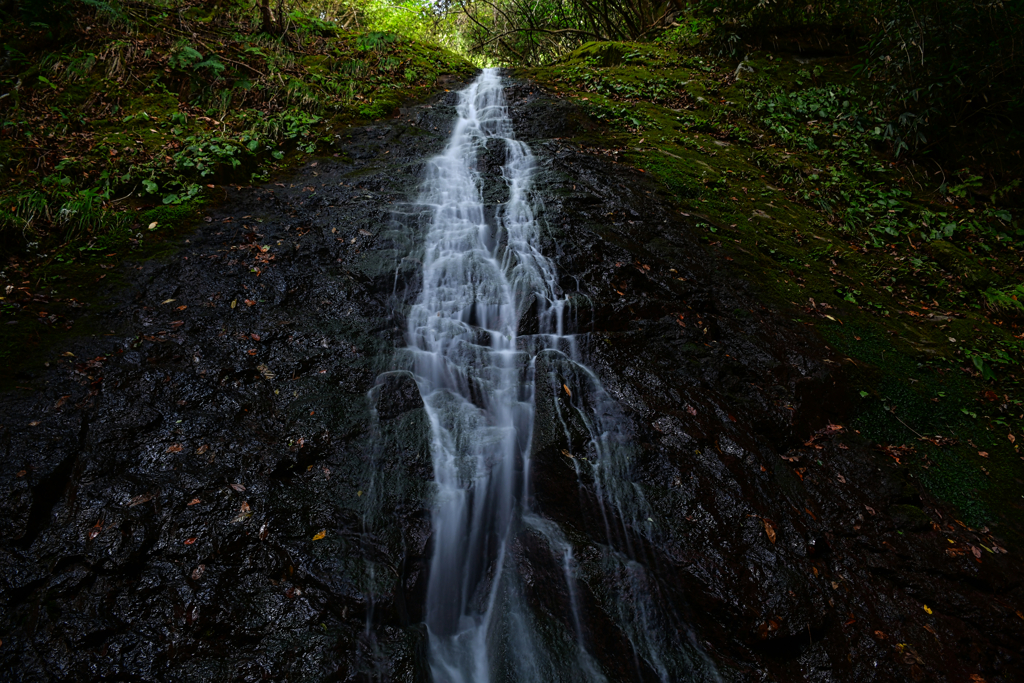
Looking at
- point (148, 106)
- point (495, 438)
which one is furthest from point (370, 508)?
point (148, 106)

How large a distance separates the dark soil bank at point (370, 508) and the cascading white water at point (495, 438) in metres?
0.14

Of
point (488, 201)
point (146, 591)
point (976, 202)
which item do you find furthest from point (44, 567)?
point (976, 202)

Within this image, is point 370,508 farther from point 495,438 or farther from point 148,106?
point 148,106

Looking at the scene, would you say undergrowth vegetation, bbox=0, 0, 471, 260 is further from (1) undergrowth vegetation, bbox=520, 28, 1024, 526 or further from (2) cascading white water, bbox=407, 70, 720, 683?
(1) undergrowth vegetation, bbox=520, 28, 1024, 526

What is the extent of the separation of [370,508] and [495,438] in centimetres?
122

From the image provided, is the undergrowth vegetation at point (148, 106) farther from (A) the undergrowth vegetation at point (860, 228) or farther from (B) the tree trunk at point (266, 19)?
(A) the undergrowth vegetation at point (860, 228)

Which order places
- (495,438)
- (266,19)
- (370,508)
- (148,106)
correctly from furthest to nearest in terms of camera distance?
1. (266,19)
2. (148,106)
3. (495,438)
4. (370,508)

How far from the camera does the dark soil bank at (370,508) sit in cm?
270

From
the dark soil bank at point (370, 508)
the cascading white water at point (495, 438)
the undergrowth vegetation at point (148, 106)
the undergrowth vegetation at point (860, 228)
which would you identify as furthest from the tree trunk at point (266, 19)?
the dark soil bank at point (370, 508)

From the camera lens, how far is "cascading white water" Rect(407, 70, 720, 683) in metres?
3.21

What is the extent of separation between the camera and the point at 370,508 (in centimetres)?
332

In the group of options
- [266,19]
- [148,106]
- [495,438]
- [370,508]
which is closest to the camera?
[370,508]

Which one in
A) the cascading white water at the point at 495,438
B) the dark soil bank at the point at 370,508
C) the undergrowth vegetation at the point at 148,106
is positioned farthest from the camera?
the undergrowth vegetation at the point at 148,106

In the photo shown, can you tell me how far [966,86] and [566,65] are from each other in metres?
7.85
